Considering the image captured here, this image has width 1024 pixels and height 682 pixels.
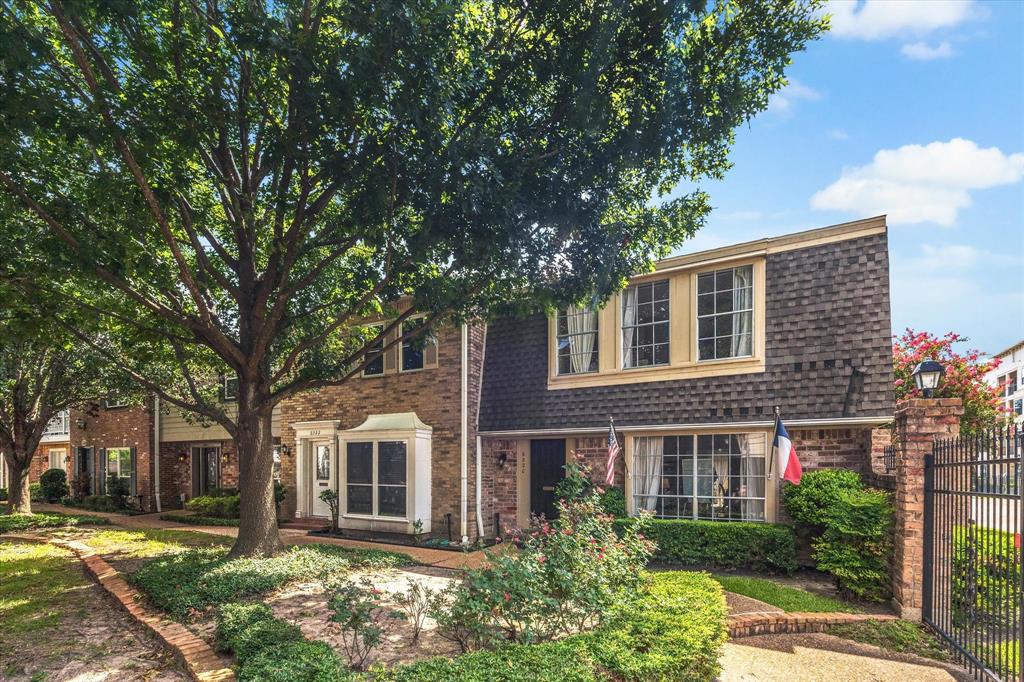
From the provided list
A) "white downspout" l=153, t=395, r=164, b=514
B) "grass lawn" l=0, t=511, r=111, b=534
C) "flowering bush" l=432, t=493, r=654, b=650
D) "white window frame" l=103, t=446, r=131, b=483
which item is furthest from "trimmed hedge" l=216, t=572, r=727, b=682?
"white window frame" l=103, t=446, r=131, b=483

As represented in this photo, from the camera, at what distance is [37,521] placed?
14375 mm

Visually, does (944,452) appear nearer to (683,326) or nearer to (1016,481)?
(1016,481)

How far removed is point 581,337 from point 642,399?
6.30 ft

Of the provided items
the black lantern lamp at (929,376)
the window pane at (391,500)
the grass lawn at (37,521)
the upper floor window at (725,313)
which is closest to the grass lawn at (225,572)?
Result: the window pane at (391,500)

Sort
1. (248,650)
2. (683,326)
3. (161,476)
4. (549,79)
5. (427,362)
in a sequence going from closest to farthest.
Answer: (248,650), (549,79), (683,326), (427,362), (161,476)

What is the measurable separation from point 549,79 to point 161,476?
19187 millimetres

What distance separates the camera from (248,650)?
484 cm

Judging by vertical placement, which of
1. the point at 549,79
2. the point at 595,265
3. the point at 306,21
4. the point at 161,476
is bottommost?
the point at 161,476

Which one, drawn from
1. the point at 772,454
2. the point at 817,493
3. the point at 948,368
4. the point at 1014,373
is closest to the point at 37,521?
Result: the point at 772,454

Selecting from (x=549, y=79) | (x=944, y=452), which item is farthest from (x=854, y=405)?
(x=549, y=79)

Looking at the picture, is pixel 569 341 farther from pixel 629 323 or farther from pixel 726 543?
pixel 726 543

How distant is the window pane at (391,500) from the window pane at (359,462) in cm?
49

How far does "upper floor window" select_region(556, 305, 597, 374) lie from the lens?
39.2ft

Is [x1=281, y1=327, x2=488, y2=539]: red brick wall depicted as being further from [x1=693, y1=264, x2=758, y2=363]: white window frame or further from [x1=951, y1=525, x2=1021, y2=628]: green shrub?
[x1=951, y1=525, x2=1021, y2=628]: green shrub
